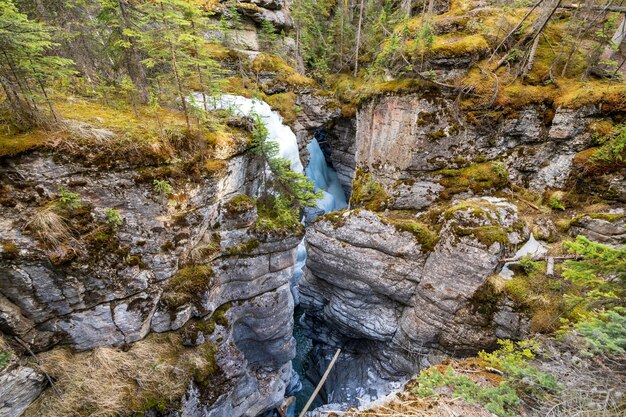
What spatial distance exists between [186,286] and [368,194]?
10079 mm

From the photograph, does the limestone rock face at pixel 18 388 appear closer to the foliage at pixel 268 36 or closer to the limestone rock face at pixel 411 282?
the limestone rock face at pixel 411 282

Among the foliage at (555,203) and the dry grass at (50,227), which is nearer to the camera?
the dry grass at (50,227)

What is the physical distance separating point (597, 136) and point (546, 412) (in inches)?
463

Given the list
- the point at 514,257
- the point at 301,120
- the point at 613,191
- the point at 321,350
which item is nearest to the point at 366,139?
the point at 301,120

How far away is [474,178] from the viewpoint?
1298 cm

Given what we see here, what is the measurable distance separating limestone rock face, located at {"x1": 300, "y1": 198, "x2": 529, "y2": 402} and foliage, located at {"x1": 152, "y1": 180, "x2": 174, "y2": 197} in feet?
21.6

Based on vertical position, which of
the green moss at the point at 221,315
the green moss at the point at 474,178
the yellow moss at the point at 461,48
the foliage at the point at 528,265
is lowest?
the green moss at the point at 221,315

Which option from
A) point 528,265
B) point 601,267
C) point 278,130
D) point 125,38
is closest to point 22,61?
point 125,38

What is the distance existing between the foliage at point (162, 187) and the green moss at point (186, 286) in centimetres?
265

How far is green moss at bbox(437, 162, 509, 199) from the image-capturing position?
42.0 ft

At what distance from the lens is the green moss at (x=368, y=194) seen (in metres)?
14.4

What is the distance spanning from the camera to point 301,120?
18.7m

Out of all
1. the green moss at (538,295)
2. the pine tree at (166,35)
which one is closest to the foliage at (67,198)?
the pine tree at (166,35)

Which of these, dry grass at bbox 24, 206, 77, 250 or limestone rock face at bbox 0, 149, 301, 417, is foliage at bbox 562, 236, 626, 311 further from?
dry grass at bbox 24, 206, 77, 250
